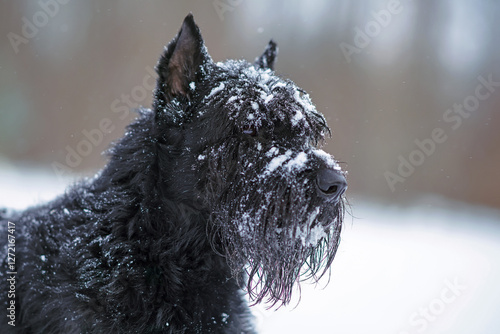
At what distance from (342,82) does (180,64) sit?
32.3 ft

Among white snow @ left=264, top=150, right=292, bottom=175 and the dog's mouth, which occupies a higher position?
white snow @ left=264, top=150, right=292, bottom=175

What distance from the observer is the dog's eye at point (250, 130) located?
2.81 metres

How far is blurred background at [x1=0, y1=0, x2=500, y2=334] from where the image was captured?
1149 centimetres

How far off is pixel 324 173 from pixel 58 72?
1164 centimetres

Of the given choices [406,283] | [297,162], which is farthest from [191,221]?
[406,283]

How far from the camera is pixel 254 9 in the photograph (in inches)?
460

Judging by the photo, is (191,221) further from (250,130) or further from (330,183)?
(330,183)

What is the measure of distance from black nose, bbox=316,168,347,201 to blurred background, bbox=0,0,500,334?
337 inches

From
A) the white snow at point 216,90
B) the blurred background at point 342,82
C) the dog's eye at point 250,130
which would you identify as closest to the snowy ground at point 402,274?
the blurred background at point 342,82

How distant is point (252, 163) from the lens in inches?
109

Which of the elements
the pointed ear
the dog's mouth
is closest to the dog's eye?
the dog's mouth

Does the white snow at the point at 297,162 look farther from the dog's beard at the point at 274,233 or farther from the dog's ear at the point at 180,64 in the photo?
the dog's ear at the point at 180,64

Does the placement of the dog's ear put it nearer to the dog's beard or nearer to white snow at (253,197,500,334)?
the dog's beard

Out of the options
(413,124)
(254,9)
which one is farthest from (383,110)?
(254,9)
